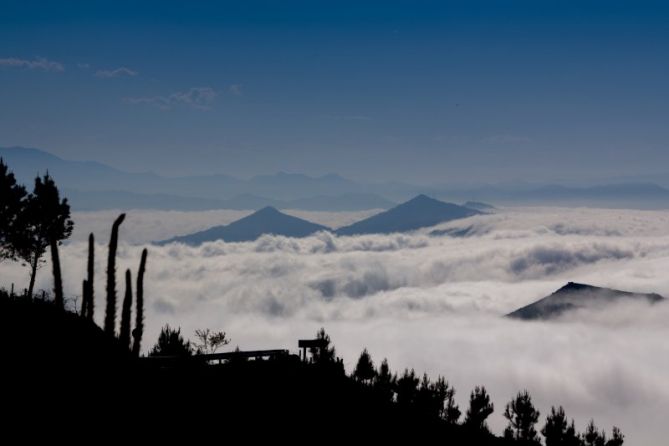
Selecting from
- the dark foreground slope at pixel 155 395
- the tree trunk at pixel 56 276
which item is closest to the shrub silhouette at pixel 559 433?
the dark foreground slope at pixel 155 395

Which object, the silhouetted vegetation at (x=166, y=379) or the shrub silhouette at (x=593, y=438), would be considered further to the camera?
the shrub silhouette at (x=593, y=438)

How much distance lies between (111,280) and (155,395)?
39.0 ft

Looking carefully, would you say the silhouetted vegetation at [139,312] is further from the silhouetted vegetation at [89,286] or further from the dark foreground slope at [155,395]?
the silhouetted vegetation at [89,286]

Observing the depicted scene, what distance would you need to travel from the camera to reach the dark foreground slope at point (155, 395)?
86.9 ft

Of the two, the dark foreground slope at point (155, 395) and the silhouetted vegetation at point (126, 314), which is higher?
the silhouetted vegetation at point (126, 314)

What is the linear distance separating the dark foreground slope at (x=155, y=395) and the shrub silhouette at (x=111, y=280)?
1.04m

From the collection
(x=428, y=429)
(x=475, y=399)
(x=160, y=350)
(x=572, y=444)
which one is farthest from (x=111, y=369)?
(x=475, y=399)

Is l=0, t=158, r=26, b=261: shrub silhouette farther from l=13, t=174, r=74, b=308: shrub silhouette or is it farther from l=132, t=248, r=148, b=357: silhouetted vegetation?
l=132, t=248, r=148, b=357: silhouetted vegetation

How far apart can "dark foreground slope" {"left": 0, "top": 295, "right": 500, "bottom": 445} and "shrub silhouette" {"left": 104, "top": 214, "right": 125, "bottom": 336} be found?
104 cm

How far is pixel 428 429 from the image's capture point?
48.8 metres

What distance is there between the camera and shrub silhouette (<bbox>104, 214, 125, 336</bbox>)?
39531mm

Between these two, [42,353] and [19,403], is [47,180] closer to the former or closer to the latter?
[42,353]

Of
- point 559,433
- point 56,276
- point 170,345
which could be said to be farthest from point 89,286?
point 559,433

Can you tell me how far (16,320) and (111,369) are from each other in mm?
11915
